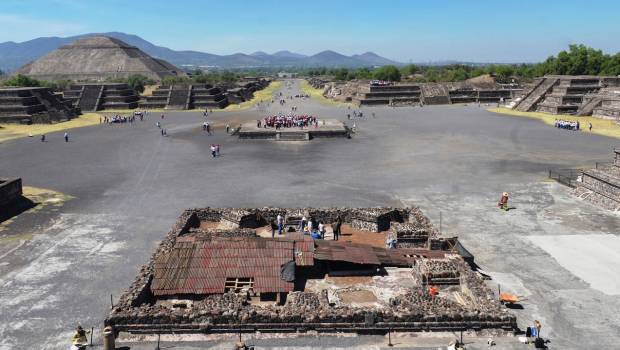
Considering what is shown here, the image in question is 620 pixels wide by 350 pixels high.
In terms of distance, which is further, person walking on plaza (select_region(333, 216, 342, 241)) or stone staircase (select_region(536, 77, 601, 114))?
stone staircase (select_region(536, 77, 601, 114))

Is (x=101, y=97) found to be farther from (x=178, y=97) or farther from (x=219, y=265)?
(x=219, y=265)

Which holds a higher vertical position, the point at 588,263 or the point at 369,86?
the point at 369,86

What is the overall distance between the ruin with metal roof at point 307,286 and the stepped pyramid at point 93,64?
155 metres

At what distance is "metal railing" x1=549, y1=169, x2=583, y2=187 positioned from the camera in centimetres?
3045

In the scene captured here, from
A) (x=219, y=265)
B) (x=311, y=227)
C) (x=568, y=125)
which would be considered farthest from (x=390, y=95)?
(x=219, y=265)

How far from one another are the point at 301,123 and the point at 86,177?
28.5m

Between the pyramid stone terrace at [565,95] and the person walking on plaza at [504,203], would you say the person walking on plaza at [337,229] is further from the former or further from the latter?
the pyramid stone terrace at [565,95]

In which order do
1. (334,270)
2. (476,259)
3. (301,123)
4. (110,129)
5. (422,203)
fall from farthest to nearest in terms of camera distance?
(110,129) < (301,123) < (422,203) < (476,259) < (334,270)

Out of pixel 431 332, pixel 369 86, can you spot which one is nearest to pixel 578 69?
pixel 369 86

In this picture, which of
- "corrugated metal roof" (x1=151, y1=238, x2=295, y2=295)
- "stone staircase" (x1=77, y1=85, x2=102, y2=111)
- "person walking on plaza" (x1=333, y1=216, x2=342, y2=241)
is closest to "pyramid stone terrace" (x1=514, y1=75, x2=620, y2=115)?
"person walking on plaza" (x1=333, y1=216, x2=342, y2=241)

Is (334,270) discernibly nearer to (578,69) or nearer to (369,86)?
(369,86)

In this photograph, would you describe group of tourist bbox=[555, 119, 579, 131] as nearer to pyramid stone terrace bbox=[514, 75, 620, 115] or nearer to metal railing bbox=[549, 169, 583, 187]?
pyramid stone terrace bbox=[514, 75, 620, 115]

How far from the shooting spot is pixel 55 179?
109ft

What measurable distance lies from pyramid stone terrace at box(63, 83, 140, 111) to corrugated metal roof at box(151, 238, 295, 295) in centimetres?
7786
